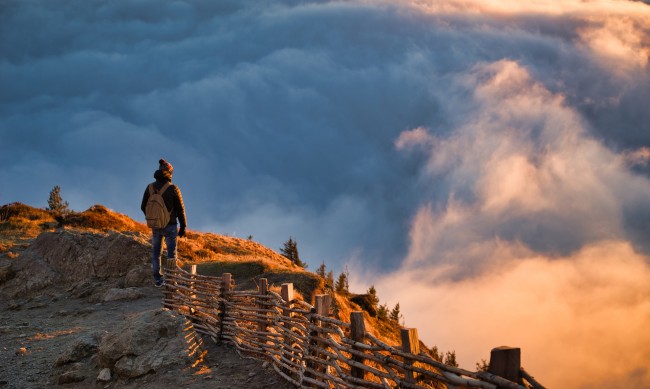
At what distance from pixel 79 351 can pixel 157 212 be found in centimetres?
317

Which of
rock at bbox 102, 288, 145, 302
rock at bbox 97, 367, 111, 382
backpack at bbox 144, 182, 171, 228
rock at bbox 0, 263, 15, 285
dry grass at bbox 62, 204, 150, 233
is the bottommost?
rock at bbox 97, 367, 111, 382

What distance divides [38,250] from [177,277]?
293 inches

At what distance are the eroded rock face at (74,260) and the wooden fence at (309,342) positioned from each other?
4.54m

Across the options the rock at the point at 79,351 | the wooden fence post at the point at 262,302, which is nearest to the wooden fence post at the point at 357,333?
the wooden fence post at the point at 262,302

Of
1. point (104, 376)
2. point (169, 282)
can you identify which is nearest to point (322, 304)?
point (104, 376)

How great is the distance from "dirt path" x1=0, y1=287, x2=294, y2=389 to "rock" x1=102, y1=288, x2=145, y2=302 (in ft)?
0.69

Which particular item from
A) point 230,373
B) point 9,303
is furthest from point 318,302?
point 9,303

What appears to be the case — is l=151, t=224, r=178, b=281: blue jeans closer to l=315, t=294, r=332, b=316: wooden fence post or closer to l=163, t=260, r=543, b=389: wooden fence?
l=163, t=260, r=543, b=389: wooden fence

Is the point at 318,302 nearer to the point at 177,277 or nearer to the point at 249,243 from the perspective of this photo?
the point at 177,277

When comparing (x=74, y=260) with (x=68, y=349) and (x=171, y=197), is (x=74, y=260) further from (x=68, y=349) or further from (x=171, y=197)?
(x=68, y=349)

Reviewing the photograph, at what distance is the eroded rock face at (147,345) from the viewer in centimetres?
792

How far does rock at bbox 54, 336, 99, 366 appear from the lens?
8.82 m

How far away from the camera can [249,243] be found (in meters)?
27.1

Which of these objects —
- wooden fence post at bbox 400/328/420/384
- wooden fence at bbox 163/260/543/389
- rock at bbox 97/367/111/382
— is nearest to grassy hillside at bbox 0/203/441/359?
wooden fence at bbox 163/260/543/389
